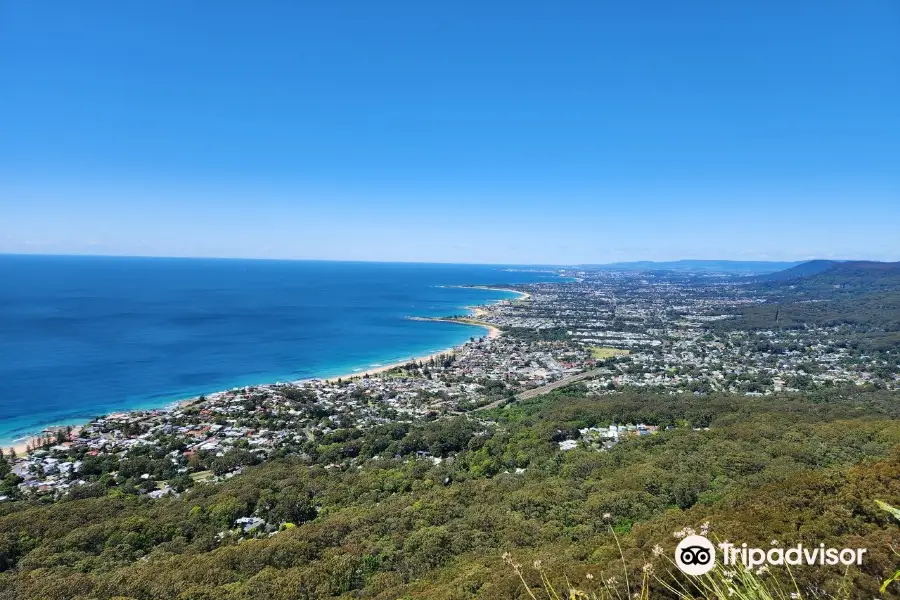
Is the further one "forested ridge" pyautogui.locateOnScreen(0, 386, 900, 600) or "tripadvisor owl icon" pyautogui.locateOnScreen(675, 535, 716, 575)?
"forested ridge" pyautogui.locateOnScreen(0, 386, 900, 600)

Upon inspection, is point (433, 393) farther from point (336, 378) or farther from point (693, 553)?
point (693, 553)

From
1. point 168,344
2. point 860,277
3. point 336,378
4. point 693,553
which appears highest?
point 860,277

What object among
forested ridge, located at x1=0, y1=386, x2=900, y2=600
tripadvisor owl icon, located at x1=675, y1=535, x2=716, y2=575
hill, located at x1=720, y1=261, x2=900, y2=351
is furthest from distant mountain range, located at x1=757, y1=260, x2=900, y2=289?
tripadvisor owl icon, located at x1=675, y1=535, x2=716, y2=575

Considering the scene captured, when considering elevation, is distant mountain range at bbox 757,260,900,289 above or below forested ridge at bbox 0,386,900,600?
above

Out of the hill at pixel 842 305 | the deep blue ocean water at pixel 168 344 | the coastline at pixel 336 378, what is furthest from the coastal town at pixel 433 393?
the deep blue ocean water at pixel 168 344

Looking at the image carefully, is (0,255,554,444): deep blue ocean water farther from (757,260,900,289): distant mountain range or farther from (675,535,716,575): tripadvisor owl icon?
(757,260,900,289): distant mountain range

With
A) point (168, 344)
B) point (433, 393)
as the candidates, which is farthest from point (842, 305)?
point (168, 344)

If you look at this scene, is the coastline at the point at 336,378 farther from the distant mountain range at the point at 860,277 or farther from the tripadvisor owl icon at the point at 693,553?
the distant mountain range at the point at 860,277
